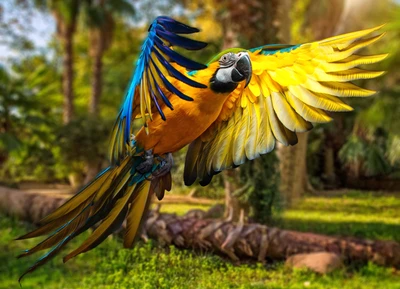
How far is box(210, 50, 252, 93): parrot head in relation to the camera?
5.89 ft

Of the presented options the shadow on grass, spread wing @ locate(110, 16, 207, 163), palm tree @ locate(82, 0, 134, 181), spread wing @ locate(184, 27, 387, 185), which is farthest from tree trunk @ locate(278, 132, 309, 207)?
palm tree @ locate(82, 0, 134, 181)

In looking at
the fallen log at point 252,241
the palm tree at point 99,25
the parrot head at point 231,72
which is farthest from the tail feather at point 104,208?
the palm tree at point 99,25

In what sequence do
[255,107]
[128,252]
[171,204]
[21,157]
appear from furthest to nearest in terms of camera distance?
[21,157]
[171,204]
[128,252]
[255,107]

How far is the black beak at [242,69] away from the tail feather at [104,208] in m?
0.51

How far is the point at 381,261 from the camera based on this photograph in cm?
453

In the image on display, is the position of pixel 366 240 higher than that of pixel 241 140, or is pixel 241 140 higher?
pixel 241 140

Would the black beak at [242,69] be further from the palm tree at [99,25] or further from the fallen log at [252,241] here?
the palm tree at [99,25]

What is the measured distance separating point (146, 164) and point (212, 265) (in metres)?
1.00

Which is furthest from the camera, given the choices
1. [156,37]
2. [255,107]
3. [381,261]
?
[381,261]

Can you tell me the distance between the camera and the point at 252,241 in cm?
386

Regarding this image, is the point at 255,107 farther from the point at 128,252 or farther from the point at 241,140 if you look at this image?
the point at 128,252

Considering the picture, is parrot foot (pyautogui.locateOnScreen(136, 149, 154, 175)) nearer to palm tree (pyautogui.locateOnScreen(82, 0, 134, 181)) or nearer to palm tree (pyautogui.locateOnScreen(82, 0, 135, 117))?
palm tree (pyautogui.locateOnScreen(82, 0, 134, 181))

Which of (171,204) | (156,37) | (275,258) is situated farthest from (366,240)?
(156,37)

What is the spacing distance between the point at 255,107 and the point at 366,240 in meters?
3.26
